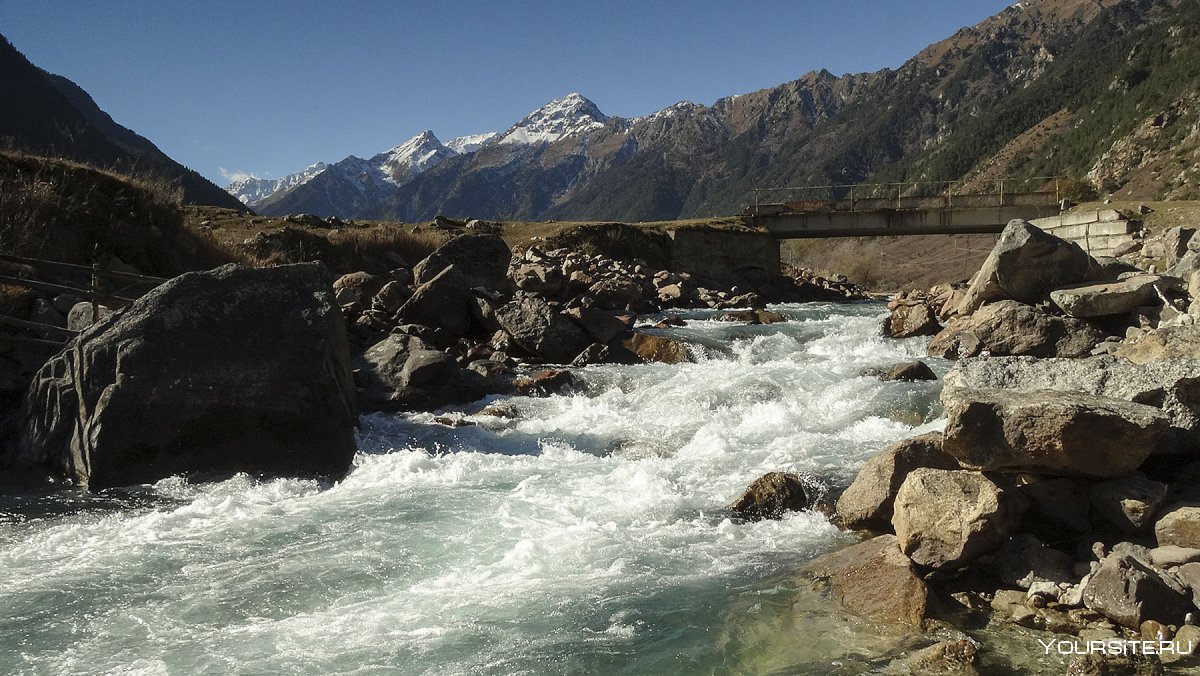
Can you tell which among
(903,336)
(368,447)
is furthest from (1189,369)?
(903,336)

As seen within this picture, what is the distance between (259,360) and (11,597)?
5.48 meters

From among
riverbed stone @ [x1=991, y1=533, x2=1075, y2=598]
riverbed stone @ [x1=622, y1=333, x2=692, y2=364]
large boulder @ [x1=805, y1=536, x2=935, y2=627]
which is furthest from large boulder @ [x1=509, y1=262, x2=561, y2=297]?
riverbed stone @ [x1=991, y1=533, x2=1075, y2=598]

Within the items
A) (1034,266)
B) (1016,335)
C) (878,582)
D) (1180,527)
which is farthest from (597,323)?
(1180,527)

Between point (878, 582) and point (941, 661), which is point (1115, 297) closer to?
point (878, 582)

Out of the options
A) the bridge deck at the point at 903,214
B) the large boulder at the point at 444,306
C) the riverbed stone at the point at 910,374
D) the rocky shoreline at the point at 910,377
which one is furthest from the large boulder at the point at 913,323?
the bridge deck at the point at 903,214

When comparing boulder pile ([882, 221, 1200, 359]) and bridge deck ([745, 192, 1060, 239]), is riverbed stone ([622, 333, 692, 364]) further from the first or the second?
bridge deck ([745, 192, 1060, 239])

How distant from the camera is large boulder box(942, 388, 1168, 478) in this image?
7195 mm

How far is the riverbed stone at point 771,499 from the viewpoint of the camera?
962 centimetres

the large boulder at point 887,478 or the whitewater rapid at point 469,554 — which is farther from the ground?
the large boulder at point 887,478

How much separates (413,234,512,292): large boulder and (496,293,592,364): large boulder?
460 cm

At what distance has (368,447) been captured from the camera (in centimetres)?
1352

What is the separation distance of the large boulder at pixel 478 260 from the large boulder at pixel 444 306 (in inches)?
115

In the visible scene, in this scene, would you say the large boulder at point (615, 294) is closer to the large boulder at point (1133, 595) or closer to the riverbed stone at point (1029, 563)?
the riverbed stone at point (1029, 563)

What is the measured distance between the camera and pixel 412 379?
16078 mm
